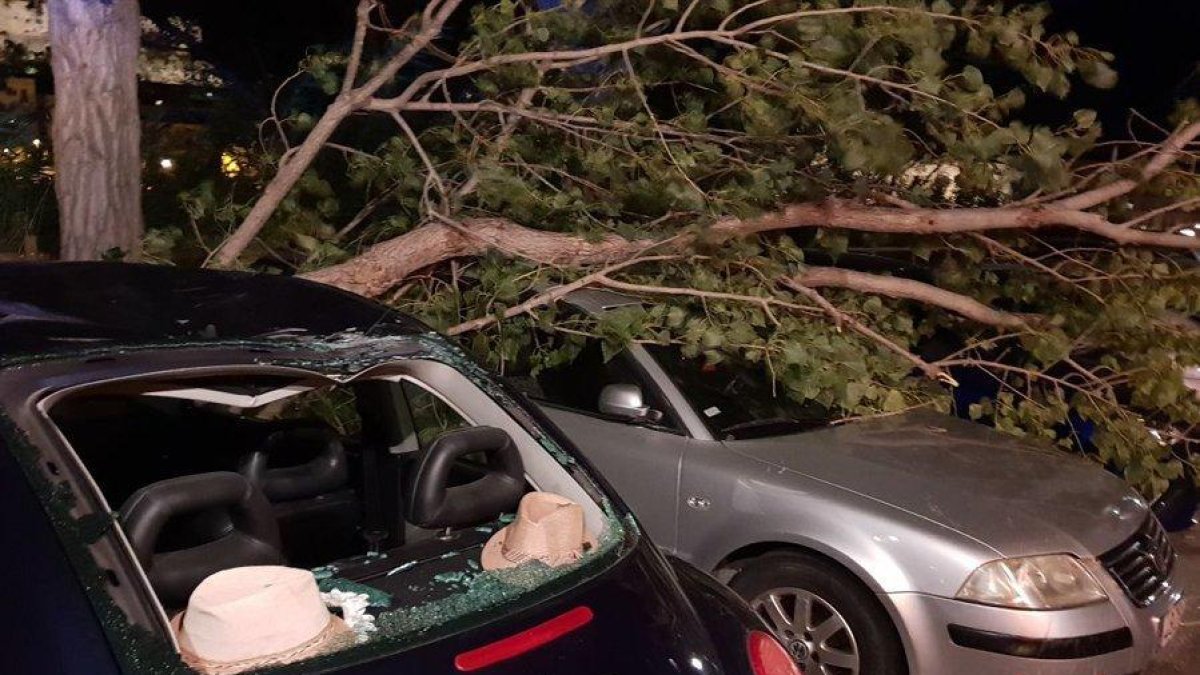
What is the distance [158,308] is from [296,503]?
2.86ft

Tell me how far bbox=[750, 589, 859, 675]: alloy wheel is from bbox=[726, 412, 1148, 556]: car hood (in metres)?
0.43

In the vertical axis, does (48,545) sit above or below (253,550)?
above

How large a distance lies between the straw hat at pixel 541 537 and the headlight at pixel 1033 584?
65.7 inches

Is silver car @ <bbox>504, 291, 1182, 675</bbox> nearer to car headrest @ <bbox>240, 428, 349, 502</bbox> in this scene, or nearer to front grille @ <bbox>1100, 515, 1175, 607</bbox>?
front grille @ <bbox>1100, 515, 1175, 607</bbox>

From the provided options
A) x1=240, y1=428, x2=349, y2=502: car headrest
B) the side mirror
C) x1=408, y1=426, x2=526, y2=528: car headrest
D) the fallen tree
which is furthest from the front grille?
x1=240, y1=428, x2=349, y2=502: car headrest

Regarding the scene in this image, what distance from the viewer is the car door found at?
4090 mm

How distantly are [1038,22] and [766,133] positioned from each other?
1.52 metres

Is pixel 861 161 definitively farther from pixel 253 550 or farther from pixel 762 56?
pixel 253 550

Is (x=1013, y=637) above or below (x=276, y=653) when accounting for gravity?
below

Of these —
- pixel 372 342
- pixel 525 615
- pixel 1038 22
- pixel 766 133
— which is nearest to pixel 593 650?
pixel 525 615

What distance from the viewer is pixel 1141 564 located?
3846mm

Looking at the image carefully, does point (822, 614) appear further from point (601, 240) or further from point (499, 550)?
point (601, 240)

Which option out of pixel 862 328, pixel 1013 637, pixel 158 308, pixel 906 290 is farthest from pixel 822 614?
pixel 158 308

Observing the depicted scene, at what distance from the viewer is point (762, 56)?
202 inches
